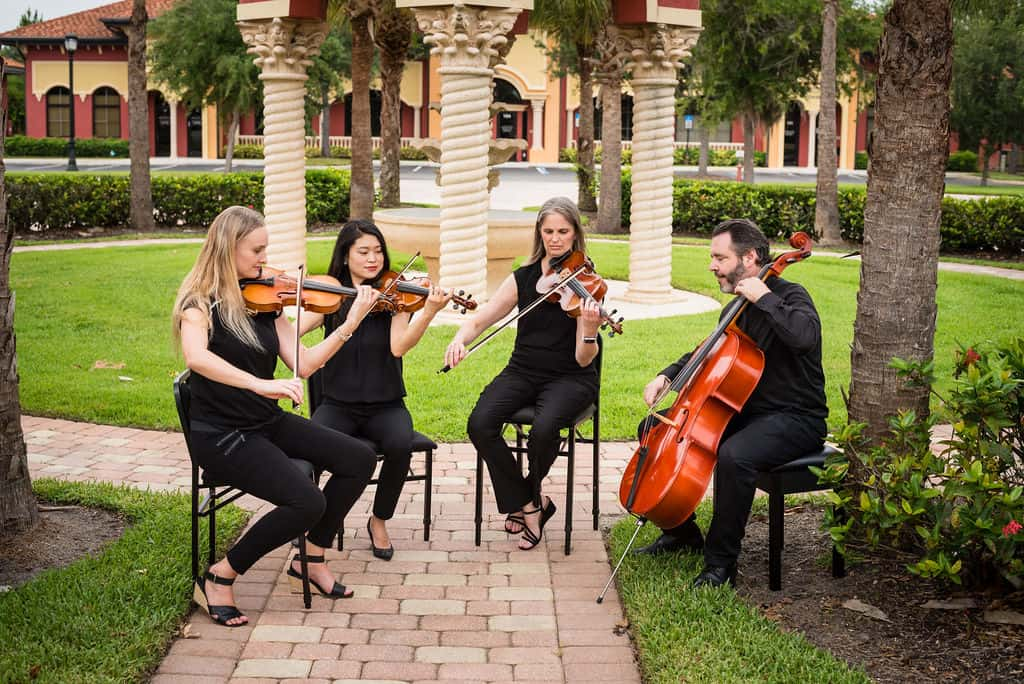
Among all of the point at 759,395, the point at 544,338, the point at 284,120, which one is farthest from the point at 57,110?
the point at 759,395

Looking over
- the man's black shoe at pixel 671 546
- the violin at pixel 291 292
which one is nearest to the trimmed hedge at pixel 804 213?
the man's black shoe at pixel 671 546

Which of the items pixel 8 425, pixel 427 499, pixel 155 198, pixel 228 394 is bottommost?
pixel 427 499

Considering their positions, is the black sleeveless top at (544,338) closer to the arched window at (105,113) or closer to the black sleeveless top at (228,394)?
the black sleeveless top at (228,394)

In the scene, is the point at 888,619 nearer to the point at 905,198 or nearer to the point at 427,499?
the point at 905,198

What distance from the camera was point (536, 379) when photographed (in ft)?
17.8

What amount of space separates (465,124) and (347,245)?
567 centimetres

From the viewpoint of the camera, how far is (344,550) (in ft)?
17.2

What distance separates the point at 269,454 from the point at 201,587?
1.88 feet

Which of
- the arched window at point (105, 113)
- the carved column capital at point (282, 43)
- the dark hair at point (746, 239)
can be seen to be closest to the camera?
the dark hair at point (746, 239)

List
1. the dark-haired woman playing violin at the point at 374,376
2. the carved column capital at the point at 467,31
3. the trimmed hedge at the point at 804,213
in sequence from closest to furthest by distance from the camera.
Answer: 1. the dark-haired woman playing violin at the point at 374,376
2. the carved column capital at the point at 467,31
3. the trimmed hedge at the point at 804,213

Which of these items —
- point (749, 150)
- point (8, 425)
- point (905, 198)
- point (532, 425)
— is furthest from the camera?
point (749, 150)

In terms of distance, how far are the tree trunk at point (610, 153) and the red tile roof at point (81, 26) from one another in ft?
108

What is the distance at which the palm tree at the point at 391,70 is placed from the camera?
57.9 feet

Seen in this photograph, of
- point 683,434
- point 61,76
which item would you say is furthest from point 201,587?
point 61,76
